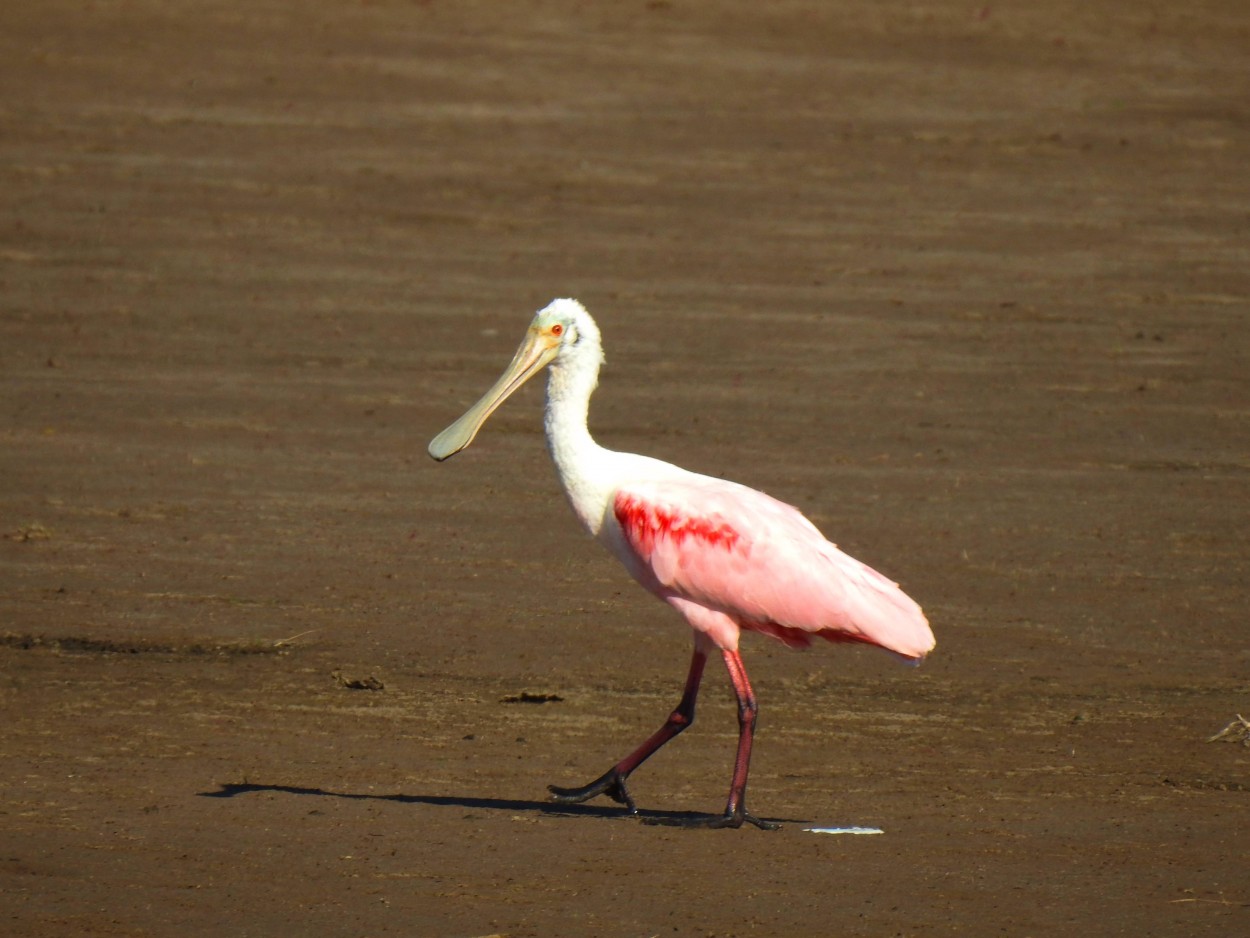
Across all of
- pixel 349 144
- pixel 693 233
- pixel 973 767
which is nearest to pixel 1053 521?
pixel 973 767

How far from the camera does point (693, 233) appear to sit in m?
15.0

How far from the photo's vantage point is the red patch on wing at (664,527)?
262 inches

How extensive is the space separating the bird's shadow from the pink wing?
612mm

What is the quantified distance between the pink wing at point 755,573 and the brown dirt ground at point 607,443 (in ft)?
1.84

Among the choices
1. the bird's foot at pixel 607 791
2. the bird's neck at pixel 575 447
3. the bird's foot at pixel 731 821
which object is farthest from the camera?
the bird's neck at pixel 575 447

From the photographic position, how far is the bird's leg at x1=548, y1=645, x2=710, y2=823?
6.71 meters

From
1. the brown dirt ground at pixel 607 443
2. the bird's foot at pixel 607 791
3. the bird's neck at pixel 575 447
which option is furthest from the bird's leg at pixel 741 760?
the bird's neck at pixel 575 447

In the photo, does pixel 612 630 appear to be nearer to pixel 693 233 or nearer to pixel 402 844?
pixel 402 844

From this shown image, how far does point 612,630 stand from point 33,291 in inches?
244

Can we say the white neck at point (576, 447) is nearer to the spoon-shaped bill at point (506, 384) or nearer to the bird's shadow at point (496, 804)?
the spoon-shaped bill at point (506, 384)

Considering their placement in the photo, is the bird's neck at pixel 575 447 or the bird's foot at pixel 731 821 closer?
the bird's foot at pixel 731 821

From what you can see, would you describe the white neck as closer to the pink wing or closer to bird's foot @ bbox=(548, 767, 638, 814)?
the pink wing

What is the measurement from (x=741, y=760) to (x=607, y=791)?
0.49m

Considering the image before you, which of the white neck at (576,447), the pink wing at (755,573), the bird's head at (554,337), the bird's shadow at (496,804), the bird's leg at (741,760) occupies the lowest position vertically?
the bird's shadow at (496,804)
